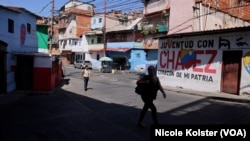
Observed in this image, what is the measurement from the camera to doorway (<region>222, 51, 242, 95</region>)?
17297mm

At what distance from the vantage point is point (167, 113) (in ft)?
37.7

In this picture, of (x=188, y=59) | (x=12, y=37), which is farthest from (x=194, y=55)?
(x=12, y=37)

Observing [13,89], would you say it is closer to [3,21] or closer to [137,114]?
[3,21]

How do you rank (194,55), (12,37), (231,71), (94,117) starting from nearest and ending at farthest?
(94,117), (231,71), (12,37), (194,55)

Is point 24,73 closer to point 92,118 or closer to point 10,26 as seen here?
point 10,26

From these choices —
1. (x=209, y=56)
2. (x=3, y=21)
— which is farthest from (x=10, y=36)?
(x=209, y=56)

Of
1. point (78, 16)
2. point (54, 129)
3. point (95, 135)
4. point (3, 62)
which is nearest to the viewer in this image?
point (95, 135)

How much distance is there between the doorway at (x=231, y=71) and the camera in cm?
1730

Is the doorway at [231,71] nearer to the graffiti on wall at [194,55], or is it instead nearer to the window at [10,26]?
the graffiti on wall at [194,55]

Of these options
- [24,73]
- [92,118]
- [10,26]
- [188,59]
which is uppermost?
[10,26]

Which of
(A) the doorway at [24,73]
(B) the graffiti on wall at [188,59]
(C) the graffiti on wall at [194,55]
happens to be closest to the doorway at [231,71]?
(C) the graffiti on wall at [194,55]

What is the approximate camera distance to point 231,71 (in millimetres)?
17688

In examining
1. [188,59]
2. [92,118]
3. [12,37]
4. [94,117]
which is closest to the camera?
[92,118]

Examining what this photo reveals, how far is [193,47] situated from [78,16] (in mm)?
50049
